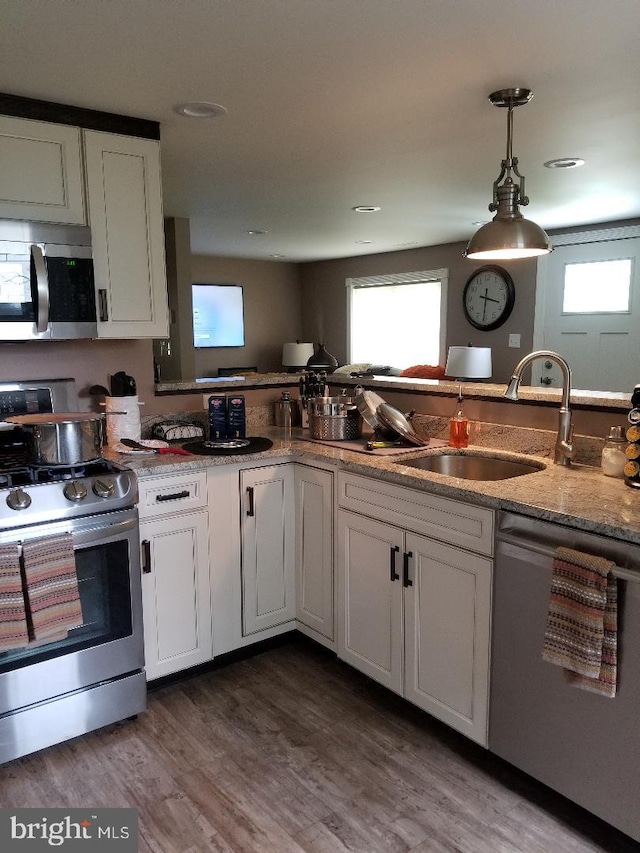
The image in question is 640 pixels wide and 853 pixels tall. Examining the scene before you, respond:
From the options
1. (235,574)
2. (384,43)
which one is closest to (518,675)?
(235,574)

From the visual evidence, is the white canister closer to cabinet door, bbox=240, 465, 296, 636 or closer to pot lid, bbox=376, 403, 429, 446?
cabinet door, bbox=240, 465, 296, 636

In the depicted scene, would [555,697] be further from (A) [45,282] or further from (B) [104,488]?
(A) [45,282]

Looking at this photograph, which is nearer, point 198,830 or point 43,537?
point 198,830

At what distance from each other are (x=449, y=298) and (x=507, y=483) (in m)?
4.92

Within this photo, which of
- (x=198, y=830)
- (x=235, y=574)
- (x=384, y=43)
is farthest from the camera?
(x=235, y=574)

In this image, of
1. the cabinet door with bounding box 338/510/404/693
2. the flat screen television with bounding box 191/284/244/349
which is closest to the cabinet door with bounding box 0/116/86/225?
the cabinet door with bounding box 338/510/404/693

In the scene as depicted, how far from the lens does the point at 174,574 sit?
7.96 feet

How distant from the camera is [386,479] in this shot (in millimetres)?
2242

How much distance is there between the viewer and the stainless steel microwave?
2.30 m

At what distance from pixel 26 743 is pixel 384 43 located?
2.44m

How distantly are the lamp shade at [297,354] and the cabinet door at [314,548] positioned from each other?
215 inches

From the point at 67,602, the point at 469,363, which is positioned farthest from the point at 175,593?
the point at 469,363

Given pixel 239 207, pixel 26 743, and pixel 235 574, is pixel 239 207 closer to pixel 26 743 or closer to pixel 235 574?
pixel 235 574

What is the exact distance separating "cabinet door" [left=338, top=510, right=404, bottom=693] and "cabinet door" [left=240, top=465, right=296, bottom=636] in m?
0.32
